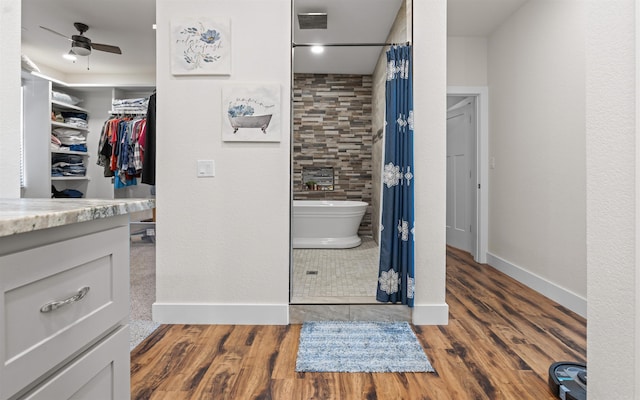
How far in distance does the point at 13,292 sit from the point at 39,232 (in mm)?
108

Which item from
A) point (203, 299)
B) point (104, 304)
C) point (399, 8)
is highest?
point (399, 8)

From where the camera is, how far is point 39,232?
2.09ft

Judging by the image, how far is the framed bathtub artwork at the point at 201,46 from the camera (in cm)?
236

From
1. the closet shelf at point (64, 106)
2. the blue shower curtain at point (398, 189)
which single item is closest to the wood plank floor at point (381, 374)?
the blue shower curtain at point (398, 189)

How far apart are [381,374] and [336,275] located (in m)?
1.50

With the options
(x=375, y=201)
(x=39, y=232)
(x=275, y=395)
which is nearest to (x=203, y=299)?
(x=275, y=395)

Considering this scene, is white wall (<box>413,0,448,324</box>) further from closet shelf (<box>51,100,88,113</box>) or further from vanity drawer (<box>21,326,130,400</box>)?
closet shelf (<box>51,100,88,113</box>)

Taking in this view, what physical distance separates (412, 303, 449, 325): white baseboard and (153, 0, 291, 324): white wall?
890 mm

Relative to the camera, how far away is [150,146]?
9.10ft

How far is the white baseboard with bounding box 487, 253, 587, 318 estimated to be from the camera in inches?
104

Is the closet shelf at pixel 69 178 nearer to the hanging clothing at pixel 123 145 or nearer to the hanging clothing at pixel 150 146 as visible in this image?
the hanging clothing at pixel 123 145

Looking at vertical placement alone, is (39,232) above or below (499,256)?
above

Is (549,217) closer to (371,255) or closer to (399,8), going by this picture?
(371,255)

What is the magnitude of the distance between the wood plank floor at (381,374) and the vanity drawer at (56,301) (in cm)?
99
